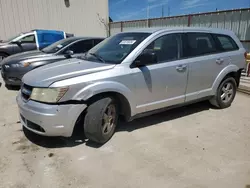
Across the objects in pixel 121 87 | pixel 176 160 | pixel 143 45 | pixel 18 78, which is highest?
pixel 143 45

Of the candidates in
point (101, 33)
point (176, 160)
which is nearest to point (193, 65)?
point (176, 160)

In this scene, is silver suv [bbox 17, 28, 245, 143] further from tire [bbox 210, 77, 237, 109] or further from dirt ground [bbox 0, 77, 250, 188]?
dirt ground [bbox 0, 77, 250, 188]

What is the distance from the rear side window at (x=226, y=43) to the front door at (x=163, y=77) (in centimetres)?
116

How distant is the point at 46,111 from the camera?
2812 millimetres

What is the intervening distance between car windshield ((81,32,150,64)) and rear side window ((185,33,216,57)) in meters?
0.90

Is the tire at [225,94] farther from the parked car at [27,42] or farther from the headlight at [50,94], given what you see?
the parked car at [27,42]

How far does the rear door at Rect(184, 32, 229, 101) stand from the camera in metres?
4.03

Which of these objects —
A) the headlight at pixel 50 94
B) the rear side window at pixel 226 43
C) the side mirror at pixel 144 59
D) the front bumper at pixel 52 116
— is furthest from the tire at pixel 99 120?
the rear side window at pixel 226 43

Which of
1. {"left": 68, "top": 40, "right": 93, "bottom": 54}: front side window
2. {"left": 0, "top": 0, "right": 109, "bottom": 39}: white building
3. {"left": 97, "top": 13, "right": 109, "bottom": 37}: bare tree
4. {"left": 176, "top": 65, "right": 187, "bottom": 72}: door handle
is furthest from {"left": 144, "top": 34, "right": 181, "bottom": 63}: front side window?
{"left": 97, "top": 13, "right": 109, "bottom": 37}: bare tree

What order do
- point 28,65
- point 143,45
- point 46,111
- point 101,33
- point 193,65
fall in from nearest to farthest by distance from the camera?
point 46,111 → point 143,45 → point 193,65 → point 28,65 → point 101,33

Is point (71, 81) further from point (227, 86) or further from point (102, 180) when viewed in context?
point (227, 86)

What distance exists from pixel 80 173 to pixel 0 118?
250cm

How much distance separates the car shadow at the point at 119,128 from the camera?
3.27m

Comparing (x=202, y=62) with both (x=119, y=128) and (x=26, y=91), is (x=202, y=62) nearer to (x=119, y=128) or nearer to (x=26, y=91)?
(x=119, y=128)
